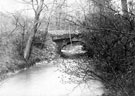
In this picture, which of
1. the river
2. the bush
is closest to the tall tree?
the river

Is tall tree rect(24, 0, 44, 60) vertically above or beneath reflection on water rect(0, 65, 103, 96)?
above

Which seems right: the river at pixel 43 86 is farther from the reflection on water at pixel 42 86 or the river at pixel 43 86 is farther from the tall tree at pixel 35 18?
the tall tree at pixel 35 18

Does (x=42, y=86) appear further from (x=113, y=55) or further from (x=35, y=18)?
(x=35, y=18)

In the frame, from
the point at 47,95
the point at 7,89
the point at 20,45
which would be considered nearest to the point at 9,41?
the point at 20,45

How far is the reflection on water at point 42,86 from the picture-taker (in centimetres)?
802

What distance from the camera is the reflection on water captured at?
8016 millimetres

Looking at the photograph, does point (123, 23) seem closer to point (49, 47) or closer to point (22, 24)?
point (22, 24)

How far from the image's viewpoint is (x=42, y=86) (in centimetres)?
1020

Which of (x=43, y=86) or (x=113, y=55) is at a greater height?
(x=113, y=55)

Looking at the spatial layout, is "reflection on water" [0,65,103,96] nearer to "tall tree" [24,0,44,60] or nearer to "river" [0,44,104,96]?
"river" [0,44,104,96]

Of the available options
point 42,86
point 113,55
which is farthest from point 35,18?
point 113,55

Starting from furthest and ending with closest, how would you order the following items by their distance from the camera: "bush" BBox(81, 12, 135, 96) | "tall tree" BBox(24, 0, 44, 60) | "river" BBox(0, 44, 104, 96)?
"tall tree" BBox(24, 0, 44, 60), "river" BBox(0, 44, 104, 96), "bush" BBox(81, 12, 135, 96)

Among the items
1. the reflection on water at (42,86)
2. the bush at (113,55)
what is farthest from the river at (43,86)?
the bush at (113,55)

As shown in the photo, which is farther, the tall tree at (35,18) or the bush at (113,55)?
the tall tree at (35,18)
